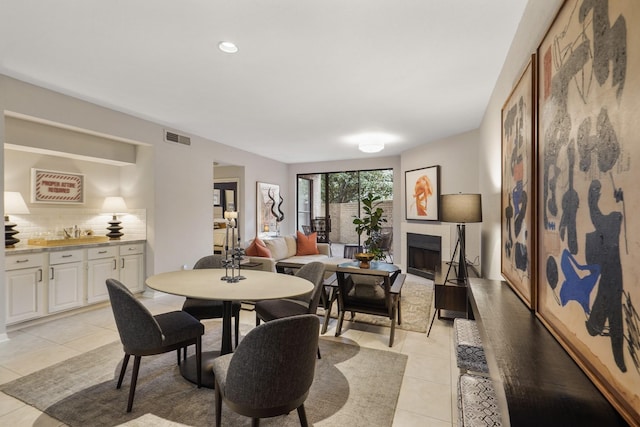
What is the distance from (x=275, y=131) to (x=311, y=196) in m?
3.53

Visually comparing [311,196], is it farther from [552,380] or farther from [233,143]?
[552,380]

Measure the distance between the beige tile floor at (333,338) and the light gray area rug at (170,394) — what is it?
0.28 ft

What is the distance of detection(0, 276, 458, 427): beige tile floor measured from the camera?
2.02 m

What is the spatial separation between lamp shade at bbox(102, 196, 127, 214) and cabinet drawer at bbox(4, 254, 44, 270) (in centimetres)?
116

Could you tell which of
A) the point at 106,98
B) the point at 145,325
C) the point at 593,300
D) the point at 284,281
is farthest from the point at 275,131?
the point at 593,300

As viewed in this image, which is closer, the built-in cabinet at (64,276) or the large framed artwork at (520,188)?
the large framed artwork at (520,188)

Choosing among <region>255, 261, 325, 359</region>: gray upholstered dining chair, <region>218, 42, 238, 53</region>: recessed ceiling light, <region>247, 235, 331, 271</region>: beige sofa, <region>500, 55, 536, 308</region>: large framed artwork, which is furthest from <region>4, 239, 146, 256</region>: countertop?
<region>500, 55, 536, 308</region>: large framed artwork

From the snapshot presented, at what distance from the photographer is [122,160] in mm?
4594

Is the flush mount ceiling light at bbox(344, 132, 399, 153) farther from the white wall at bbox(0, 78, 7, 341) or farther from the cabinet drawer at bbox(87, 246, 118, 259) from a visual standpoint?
the white wall at bbox(0, 78, 7, 341)

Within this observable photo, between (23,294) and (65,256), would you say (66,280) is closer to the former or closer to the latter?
(65,256)

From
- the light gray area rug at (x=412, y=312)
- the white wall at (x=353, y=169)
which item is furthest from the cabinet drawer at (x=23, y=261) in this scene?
the white wall at (x=353, y=169)

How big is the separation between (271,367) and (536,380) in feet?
3.51

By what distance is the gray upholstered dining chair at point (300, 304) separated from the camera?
105 inches

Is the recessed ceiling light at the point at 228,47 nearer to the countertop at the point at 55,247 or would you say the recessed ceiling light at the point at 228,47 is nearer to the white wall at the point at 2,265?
the white wall at the point at 2,265
